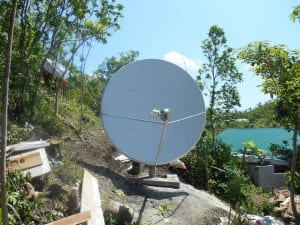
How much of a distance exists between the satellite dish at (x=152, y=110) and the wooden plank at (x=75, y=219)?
313 centimetres

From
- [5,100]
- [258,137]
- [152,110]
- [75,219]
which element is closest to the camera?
[5,100]

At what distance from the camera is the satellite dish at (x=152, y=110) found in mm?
7840

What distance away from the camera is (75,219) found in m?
4.49

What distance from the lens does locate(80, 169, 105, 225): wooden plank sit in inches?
192

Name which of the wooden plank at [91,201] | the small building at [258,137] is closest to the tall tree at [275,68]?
the wooden plank at [91,201]

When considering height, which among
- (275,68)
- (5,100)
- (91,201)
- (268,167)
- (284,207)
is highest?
(275,68)

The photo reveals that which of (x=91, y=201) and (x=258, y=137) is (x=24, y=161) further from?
(x=258, y=137)

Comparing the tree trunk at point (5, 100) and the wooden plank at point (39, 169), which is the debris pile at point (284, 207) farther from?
the tree trunk at point (5, 100)

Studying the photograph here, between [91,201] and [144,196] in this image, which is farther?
[144,196]

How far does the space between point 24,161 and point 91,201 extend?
3.41 feet

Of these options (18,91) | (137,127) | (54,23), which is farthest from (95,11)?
(137,127)

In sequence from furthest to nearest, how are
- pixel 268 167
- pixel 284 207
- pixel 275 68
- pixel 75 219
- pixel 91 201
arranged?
1. pixel 268 167
2. pixel 284 207
3. pixel 275 68
4. pixel 91 201
5. pixel 75 219

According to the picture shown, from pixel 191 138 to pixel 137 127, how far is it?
1122 millimetres

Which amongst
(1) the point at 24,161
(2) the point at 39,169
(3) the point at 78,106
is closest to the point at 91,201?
(2) the point at 39,169
